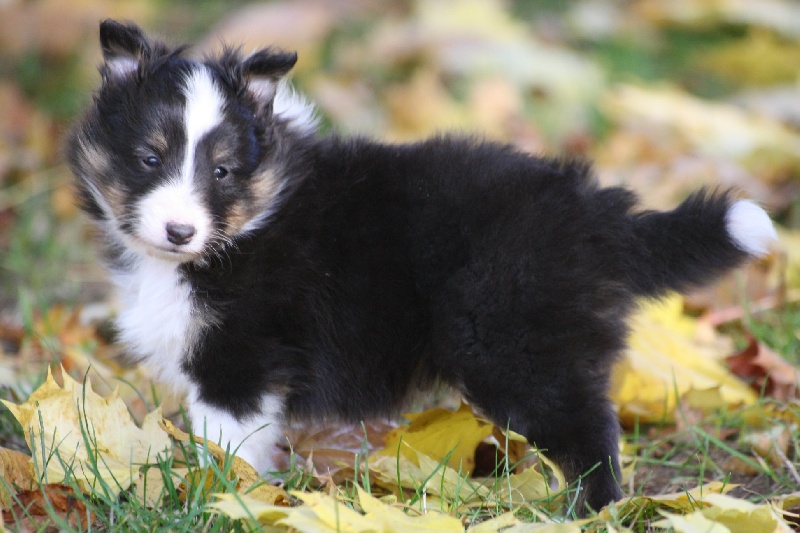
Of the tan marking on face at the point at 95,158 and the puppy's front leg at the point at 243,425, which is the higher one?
the tan marking on face at the point at 95,158

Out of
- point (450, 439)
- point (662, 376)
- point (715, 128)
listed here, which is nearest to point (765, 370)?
point (662, 376)

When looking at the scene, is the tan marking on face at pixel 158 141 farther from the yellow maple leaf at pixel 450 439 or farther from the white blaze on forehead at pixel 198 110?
the yellow maple leaf at pixel 450 439

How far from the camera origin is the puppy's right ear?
3.30m

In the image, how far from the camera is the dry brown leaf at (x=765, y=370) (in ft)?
13.1

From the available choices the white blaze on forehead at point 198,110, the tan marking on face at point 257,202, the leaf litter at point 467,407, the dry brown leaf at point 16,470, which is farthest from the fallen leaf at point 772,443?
the dry brown leaf at point 16,470

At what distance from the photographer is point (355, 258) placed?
334 centimetres

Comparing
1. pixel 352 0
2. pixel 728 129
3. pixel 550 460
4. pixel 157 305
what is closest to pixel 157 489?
pixel 157 305

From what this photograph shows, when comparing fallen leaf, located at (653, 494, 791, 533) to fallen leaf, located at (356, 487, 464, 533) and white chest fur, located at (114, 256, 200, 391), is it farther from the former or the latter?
white chest fur, located at (114, 256, 200, 391)

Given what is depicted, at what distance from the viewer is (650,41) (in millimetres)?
9977

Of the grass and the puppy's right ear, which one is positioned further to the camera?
the puppy's right ear

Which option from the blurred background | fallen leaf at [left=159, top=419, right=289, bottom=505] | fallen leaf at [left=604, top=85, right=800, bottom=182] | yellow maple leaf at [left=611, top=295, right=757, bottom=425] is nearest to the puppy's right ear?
fallen leaf at [left=159, top=419, right=289, bottom=505]

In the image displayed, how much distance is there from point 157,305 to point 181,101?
2.39 feet

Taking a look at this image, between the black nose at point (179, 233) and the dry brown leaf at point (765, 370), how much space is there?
2.34m

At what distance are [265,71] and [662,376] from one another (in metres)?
2.14
